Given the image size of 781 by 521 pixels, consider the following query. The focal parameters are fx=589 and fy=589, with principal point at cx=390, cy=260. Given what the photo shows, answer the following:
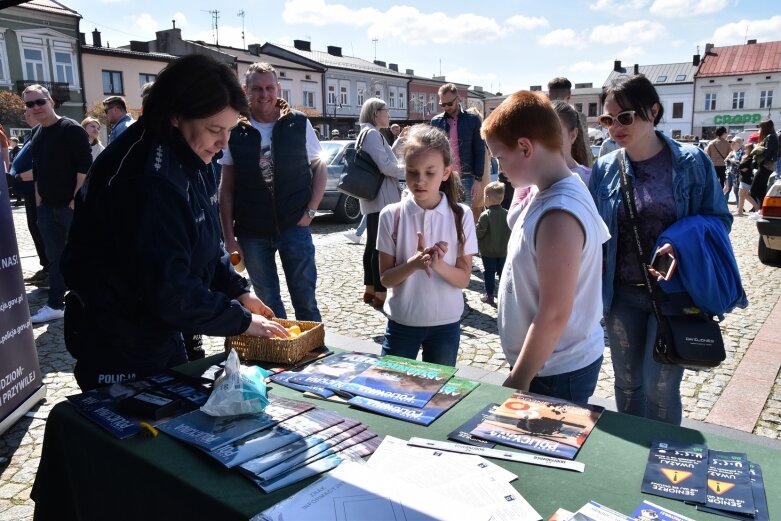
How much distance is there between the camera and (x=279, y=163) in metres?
3.97

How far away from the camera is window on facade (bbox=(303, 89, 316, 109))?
153ft

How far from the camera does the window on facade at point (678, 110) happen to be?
59.9 m

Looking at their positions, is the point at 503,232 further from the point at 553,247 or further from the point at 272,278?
the point at 553,247

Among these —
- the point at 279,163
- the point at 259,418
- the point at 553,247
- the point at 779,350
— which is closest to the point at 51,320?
the point at 279,163

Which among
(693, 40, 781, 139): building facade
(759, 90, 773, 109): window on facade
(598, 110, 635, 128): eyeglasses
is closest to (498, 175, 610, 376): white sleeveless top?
(598, 110, 635, 128): eyeglasses

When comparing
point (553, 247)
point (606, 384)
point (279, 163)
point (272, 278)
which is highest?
point (279, 163)

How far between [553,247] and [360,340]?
3.44 meters

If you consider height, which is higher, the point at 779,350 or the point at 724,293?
the point at 724,293

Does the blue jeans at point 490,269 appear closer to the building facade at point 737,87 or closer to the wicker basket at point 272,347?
the wicker basket at point 272,347

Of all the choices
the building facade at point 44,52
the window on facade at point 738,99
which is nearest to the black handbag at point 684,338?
the building facade at point 44,52

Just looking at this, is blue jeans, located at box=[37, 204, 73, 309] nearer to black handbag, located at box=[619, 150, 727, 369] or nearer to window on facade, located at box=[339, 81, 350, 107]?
black handbag, located at box=[619, 150, 727, 369]

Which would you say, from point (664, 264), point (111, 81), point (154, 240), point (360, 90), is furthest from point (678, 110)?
point (154, 240)

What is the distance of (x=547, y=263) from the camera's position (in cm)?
177

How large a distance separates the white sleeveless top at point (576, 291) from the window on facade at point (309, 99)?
4678 centimetres
